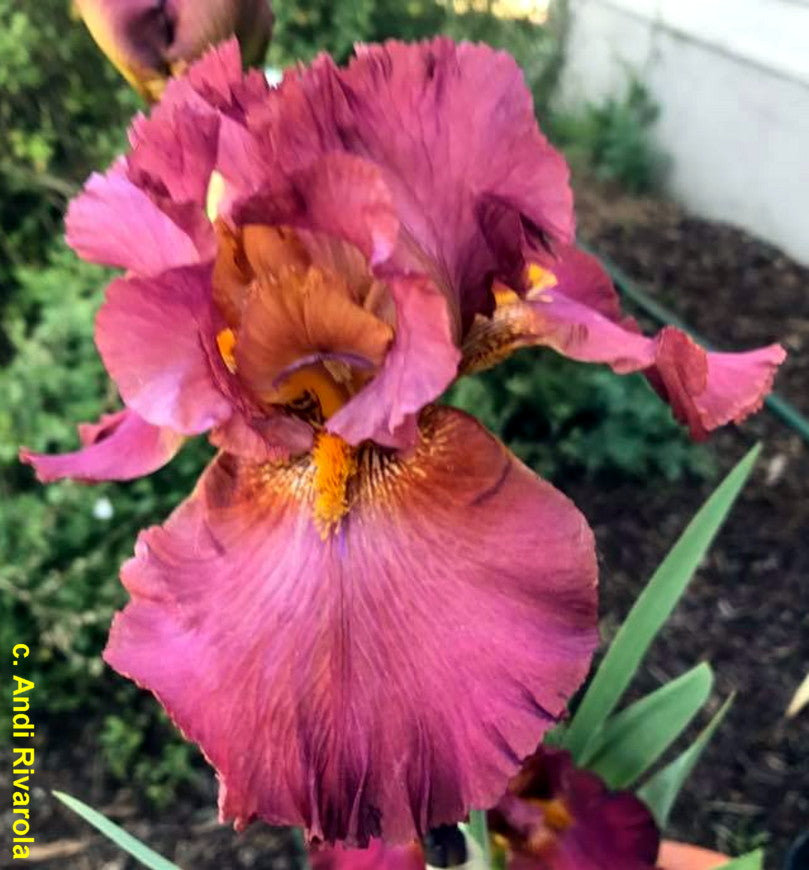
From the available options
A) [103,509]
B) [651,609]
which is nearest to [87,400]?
[103,509]

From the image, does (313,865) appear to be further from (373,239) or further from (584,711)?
(373,239)

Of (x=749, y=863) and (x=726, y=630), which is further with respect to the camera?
(x=726, y=630)

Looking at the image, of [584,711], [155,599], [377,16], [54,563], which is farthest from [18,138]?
[155,599]

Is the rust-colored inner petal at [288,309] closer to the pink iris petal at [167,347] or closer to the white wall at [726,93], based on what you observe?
the pink iris petal at [167,347]

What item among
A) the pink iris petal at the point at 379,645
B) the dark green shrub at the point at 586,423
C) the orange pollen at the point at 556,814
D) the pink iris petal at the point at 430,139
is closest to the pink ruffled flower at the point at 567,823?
the orange pollen at the point at 556,814

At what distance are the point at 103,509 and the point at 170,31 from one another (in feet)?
3.55

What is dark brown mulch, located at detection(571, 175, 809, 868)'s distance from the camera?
158cm

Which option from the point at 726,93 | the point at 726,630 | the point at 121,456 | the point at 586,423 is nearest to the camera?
the point at 121,456

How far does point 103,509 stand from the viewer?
1.61m

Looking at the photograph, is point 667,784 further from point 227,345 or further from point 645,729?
point 227,345

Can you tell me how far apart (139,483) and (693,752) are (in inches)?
40.6

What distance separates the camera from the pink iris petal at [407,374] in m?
0.44

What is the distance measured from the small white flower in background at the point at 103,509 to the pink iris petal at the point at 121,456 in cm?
102

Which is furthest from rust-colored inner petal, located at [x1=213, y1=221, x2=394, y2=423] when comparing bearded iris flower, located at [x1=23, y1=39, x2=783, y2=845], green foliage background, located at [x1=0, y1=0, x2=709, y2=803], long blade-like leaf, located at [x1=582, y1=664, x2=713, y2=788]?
green foliage background, located at [x1=0, y1=0, x2=709, y2=803]
